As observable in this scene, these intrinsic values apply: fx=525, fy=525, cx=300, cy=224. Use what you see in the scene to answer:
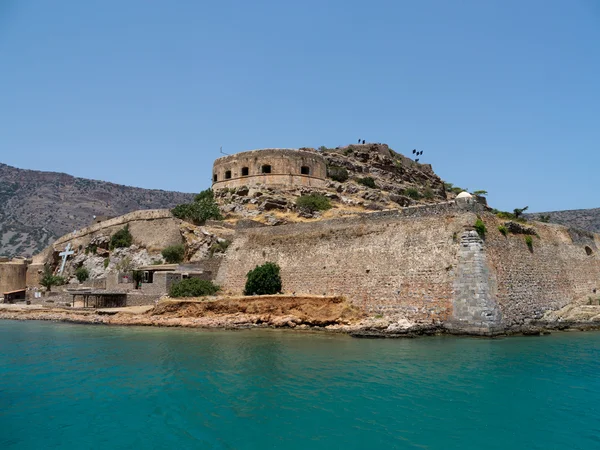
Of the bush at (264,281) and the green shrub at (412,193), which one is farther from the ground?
the green shrub at (412,193)

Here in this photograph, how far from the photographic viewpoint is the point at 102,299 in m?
26.8

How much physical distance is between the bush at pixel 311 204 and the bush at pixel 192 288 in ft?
30.0

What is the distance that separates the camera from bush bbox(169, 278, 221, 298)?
23578 mm

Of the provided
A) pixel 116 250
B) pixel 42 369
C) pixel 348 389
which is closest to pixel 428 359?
pixel 348 389

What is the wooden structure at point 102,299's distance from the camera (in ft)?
83.3

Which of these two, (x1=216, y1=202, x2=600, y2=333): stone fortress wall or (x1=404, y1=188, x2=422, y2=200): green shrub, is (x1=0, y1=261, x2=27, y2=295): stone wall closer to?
(x1=216, y1=202, x2=600, y2=333): stone fortress wall

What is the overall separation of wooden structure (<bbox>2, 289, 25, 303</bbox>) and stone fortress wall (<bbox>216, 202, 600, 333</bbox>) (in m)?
19.0

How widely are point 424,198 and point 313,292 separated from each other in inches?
841

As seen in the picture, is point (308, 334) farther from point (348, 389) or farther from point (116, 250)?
point (116, 250)

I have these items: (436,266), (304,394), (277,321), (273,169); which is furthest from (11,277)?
(304,394)

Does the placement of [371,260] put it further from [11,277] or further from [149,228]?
[11,277]

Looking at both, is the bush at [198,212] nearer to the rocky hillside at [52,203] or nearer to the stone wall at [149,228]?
the stone wall at [149,228]

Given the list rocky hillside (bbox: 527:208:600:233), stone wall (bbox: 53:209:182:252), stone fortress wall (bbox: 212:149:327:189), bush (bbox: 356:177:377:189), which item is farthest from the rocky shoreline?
rocky hillside (bbox: 527:208:600:233)

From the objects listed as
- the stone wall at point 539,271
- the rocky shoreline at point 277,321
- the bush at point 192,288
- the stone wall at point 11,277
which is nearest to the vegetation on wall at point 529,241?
the stone wall at point 539,271
